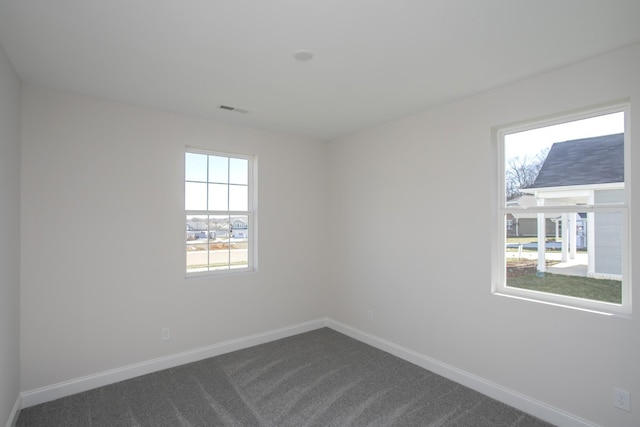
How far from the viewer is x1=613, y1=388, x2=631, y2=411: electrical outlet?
2.19 metres

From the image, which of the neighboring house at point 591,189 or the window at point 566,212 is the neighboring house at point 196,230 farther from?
the neighboring house at point 591,189

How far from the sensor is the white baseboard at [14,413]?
2.41 m

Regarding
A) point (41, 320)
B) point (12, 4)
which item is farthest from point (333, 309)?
point (12, 4)

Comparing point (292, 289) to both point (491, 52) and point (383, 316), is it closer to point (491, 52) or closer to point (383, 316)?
point (383, 316)

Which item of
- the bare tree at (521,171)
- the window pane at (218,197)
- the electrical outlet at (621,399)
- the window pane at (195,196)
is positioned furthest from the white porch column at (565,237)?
the window pane at (195,196)

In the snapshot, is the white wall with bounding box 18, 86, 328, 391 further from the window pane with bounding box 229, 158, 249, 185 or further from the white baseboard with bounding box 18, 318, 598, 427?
the window pane with bounding box 229, 158, 249, 185

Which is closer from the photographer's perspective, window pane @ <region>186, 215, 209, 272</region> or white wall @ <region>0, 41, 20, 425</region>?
white wall @ <region>0, 41, 20, 425</region>

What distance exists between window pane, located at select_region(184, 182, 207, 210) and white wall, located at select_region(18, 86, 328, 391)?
0.13 m

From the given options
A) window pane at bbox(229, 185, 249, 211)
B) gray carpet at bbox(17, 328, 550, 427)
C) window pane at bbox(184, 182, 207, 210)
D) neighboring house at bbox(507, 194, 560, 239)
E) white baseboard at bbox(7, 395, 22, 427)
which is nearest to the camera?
white baseboard at bbox(7, 395, 22, 427)

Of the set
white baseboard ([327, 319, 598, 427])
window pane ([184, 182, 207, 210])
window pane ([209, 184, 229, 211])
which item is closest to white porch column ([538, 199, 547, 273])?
white baseboard ([327, 319, 598, 427])

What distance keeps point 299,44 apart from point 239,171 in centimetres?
220

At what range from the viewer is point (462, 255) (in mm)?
3143

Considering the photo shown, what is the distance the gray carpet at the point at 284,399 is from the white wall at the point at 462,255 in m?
0.36

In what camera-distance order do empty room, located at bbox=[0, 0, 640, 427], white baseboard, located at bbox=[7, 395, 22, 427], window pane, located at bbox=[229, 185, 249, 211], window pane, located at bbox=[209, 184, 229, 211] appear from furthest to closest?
window pane, located at bbox=[229, 185, 249, 211] < window pane, located at bbox=[209, 184, 229, 211] < white baseboard, located at bbox=[7, 395, 22, 427] < empty room, located at bbox=[0, 0, 640, 427]
